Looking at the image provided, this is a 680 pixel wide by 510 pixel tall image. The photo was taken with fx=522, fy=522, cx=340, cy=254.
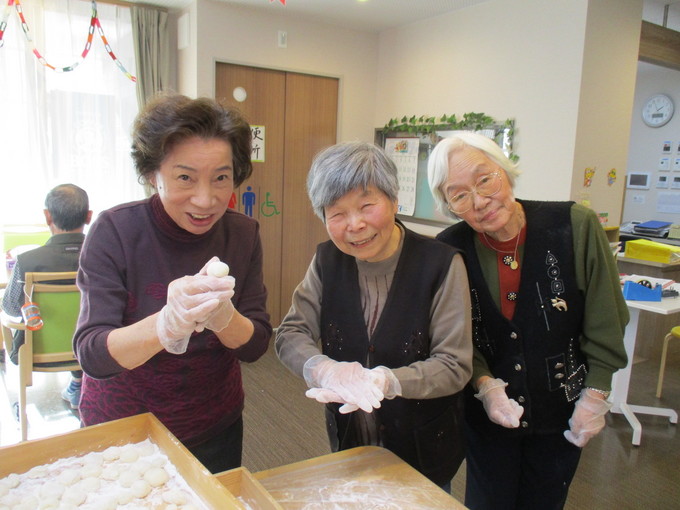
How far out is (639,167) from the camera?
736cm

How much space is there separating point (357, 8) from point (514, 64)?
1289 mm

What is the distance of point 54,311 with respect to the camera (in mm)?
2576

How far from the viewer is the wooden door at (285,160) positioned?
170 inches

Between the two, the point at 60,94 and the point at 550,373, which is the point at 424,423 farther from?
the point at 60,94

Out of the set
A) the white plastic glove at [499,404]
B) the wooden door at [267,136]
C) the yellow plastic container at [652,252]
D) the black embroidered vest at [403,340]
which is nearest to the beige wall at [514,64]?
the wooden door at [267,136]

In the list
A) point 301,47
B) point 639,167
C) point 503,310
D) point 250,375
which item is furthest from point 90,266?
point 639,167

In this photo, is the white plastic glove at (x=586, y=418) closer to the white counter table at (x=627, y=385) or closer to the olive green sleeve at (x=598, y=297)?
the olive green sleeve at (x=598, y=297)

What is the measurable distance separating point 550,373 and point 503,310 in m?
0.21

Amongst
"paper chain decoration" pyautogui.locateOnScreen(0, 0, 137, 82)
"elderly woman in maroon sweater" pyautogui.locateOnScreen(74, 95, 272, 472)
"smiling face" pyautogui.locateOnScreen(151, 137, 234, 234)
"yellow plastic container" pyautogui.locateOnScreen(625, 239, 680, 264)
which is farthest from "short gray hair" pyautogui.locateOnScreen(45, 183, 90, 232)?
"yellow plastic container" pyautogui.locateOnScreen(625, 239, 680, 264)

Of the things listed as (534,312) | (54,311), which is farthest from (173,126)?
(54,311)

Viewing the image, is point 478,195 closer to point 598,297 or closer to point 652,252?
point 598,297

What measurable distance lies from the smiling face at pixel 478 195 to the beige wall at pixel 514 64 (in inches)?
86.4

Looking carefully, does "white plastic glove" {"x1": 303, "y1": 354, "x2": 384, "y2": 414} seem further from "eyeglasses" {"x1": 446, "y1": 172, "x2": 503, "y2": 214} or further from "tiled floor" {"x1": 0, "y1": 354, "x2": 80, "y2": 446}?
"tiled floor" {"x1": 0, "y1": 354, "x2": 80, "y2": 446}

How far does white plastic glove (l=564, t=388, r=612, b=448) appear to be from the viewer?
4.59 feet
